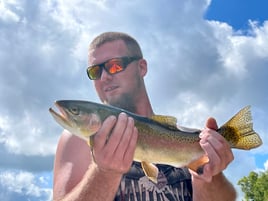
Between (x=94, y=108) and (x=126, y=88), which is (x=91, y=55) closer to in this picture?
(x=126, y=88)

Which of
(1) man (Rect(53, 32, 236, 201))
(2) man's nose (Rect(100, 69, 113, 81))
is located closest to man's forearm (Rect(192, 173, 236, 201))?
(1) man (Rect(53, 32, 236, 201))

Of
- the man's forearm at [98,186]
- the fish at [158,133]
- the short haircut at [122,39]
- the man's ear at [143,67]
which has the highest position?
the short haircut at [122,39]

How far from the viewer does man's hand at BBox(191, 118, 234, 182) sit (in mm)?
4344

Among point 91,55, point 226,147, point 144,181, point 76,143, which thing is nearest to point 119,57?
point 91,55

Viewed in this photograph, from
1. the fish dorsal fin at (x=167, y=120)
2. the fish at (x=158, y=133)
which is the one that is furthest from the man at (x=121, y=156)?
the fish dorsal fin at (x=167, y=120)

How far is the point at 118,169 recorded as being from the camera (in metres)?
4.12

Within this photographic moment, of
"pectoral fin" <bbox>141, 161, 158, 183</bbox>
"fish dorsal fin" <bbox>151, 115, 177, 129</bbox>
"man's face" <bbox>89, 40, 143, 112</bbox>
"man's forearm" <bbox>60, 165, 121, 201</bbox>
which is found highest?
"man's face" <bbox>89, 40, 143, 112</bbox>

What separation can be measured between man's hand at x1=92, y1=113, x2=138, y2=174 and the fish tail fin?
100 centimetres

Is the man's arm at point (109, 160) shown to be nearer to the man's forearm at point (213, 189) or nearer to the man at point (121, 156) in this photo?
the man at point (121, 156)

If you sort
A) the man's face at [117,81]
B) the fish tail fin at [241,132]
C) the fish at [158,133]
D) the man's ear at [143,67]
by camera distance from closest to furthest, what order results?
the fish at [158,133]
the fish tail fin at [241,132]
the man's face at [117,81]
the man's ear at [143,67]

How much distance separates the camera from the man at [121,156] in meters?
4.06

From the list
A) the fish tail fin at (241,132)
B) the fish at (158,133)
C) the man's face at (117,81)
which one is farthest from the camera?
the man's face at (117,81)

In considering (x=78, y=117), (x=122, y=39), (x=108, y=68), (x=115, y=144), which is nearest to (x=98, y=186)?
(x=115, y=144)

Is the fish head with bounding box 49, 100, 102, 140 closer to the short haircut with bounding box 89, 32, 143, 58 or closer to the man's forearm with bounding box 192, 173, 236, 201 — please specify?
the man's forearm with bounding box 192, 173, 236, 201
